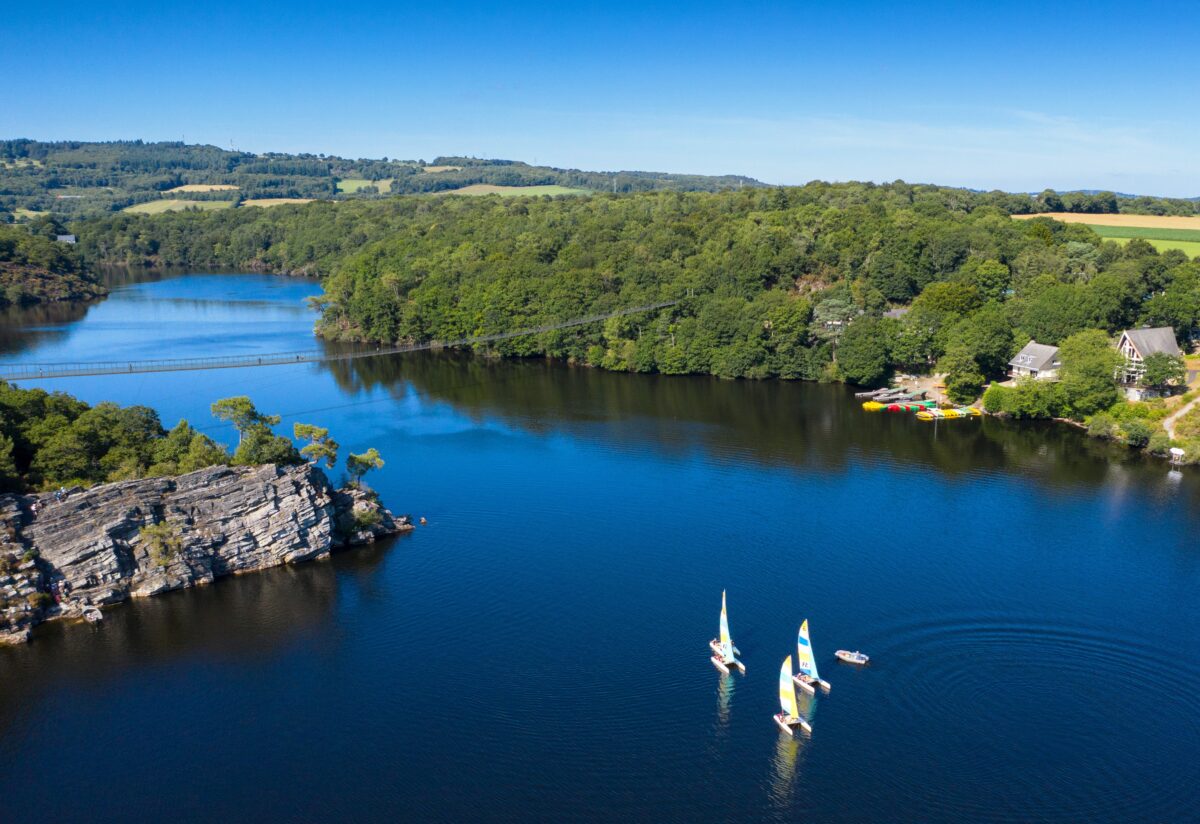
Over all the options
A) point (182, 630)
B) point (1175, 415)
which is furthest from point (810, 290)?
point (182, 630)

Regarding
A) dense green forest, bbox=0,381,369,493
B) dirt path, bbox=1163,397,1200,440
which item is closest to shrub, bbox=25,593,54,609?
dense green forest, bbox=0,381,369,493

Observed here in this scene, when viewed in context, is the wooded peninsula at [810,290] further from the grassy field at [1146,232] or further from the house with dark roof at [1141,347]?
the grassy field at [1146,232]

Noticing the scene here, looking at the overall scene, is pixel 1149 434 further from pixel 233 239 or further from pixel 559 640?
pixel 233 239

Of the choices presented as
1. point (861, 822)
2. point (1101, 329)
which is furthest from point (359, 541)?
point (1101, 329)

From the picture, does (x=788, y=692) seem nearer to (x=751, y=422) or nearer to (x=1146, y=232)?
(x=751, y=422)

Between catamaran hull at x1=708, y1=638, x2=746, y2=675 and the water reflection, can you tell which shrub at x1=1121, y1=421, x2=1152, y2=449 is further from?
the water reflection
